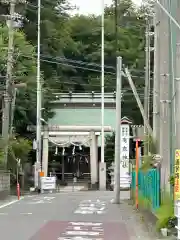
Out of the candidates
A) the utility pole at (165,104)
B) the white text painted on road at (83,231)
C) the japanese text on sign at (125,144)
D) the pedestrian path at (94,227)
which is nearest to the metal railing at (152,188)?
the utility pole at (165,104)

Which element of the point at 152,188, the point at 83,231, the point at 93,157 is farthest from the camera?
the point at 93,157

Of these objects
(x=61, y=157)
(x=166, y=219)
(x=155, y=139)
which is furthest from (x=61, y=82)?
(x=166, y=219)

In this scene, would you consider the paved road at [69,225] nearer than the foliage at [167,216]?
No

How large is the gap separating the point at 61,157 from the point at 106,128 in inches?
242

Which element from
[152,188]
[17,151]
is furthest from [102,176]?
[152,188]

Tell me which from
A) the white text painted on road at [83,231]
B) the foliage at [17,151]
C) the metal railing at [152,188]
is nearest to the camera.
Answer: the white text painted on road at [83,231]

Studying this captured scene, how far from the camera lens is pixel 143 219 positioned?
1795 centimetres

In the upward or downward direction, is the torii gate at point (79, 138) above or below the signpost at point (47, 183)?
above

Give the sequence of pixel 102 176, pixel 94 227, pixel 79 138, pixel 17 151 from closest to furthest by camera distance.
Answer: pixel 94 227, pixel 17 151, pixel 102 176, pixel 79 138

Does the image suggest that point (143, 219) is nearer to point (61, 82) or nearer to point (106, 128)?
point (106, 128)

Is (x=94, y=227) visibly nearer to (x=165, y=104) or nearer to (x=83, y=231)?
(x=83, y=231)

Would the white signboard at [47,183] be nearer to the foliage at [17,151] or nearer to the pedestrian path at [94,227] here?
the foliage at [17,151]

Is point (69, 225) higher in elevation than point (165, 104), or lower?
lower

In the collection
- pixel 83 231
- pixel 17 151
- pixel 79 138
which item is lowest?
pixel 83 231
